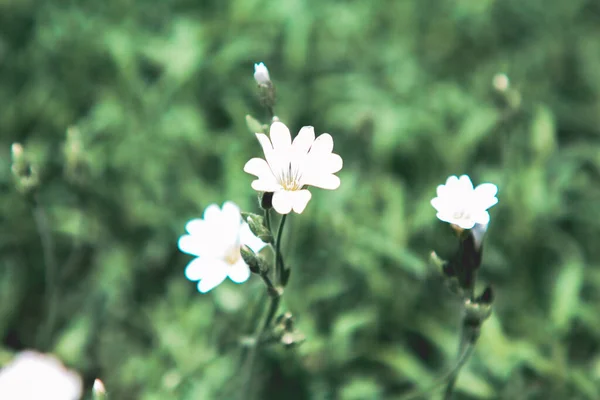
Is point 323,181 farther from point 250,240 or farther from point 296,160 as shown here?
point 250,240

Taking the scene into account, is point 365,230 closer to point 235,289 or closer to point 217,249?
point 235,289

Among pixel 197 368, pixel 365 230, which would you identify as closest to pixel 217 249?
pixel 197 368

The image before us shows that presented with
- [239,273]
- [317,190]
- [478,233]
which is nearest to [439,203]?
[478,233]

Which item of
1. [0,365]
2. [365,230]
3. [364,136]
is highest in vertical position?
[364,136]

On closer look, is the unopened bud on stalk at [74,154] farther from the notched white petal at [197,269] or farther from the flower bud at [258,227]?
the flower bud at [258,227]

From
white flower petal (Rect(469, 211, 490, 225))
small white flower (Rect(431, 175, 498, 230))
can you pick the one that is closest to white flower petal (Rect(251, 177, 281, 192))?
small white flower (Rect(431, 175, 498, 230))

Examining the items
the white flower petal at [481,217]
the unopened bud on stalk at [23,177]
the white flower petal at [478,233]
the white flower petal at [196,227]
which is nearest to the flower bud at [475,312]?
the white flower petal at [478,233]

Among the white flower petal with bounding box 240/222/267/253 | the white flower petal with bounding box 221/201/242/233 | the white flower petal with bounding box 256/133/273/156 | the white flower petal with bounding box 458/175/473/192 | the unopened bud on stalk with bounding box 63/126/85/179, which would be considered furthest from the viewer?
the unopened bud on stalk with bounding box 63/126/85/179

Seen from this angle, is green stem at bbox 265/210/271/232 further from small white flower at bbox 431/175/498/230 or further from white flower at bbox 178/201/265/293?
small white flower at bbox 431/175/498/230
